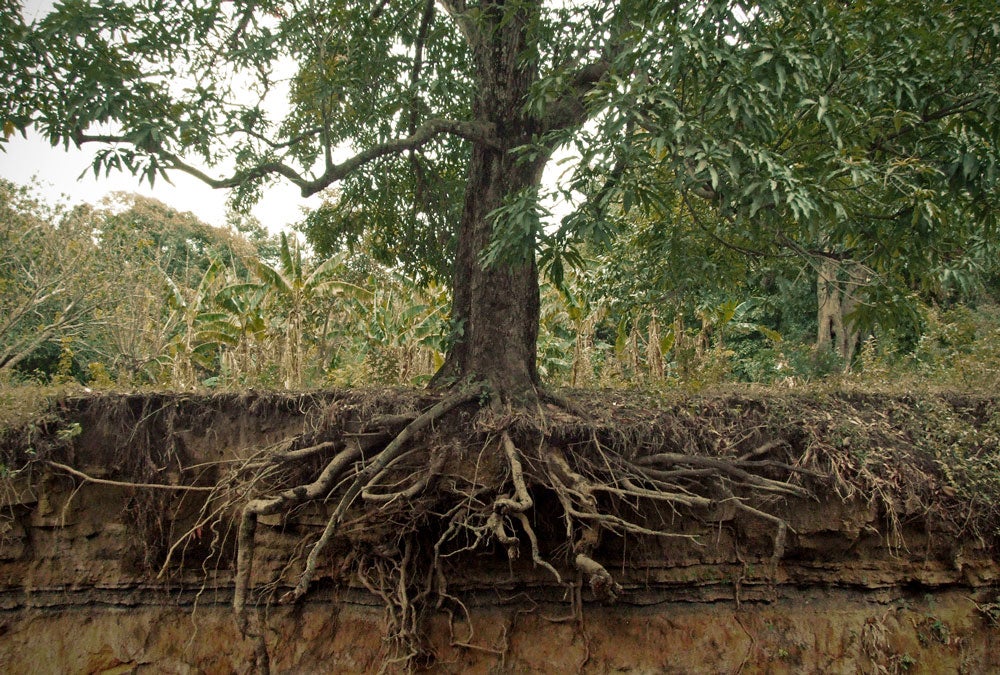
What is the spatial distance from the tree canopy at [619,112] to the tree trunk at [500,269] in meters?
0.02

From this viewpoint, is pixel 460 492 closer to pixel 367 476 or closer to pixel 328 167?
pixel 367 476

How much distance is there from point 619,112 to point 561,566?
3729mm

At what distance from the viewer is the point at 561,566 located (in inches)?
230

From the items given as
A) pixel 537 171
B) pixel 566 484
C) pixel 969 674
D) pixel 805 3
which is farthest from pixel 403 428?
pixel 969 674

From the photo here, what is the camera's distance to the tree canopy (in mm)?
4180

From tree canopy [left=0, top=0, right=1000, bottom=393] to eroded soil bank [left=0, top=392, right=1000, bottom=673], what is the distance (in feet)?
5.25

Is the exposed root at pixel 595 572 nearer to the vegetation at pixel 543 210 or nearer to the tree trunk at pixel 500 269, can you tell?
the vegetation at pixel 543 210

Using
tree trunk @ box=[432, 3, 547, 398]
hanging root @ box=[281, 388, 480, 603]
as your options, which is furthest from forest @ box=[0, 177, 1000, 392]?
hanging root @ box=[281, 388, 480, 603]

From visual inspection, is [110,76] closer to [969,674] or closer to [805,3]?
[805,3]

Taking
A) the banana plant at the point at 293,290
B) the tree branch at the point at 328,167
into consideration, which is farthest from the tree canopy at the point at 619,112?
the banana plant at the point at 293,290

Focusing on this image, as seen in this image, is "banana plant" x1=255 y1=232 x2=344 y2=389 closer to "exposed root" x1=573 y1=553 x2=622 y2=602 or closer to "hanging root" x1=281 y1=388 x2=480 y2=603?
"hanging root" x1=281 y1=388 x2=480 y2=603

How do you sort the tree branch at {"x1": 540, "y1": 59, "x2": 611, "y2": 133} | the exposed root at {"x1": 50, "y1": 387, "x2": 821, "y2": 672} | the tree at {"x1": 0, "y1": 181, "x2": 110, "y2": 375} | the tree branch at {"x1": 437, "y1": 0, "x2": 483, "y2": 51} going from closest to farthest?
the exposed root at {"x1": 50, "y1": 387, "x2": 821, "y2": 672} → the tree branch at {"x1": 540, "y1": 59, "x2": 611, "y2": 133} → the tree branch at {"x1": 437, "y1": 0, "x2": 483, "y2": 51} → the tree at {"x1": 0, "y1": 181, "x2": 110, "y2": 375}

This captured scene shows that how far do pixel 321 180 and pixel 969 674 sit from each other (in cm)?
710

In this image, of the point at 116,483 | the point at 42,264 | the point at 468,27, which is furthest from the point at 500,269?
the point at 42,264
